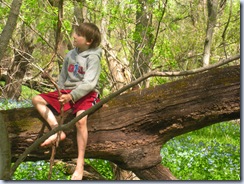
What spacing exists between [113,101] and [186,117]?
1.24ft

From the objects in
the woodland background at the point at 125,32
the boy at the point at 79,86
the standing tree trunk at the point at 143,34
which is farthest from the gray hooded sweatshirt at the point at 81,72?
the standing tree trunk at the point at 143,34

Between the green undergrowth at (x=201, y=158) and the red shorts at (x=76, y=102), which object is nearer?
the red shorts at (x=76, y=102)

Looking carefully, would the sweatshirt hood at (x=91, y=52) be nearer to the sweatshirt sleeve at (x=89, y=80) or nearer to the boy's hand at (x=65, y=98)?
the sweatshirt sleeve at (x=89, y=80)

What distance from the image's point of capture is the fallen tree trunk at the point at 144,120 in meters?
2.07

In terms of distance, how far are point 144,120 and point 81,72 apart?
409 millimetres

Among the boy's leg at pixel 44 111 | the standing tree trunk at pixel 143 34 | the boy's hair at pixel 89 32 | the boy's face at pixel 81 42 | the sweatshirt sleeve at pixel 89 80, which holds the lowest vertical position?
the boy's leg at pixel 44 111

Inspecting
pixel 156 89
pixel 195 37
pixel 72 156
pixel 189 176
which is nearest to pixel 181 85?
pixel 156 89

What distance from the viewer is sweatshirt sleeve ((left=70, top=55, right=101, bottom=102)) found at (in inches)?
82.3

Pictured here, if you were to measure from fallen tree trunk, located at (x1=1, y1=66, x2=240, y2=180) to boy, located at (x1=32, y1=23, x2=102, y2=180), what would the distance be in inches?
2.6

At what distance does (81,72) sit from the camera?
7.32 feet

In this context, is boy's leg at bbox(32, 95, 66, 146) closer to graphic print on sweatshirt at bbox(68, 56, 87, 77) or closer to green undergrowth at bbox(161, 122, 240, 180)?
graphic print on sweatshirt at bbox(68, 56, 87, 77)

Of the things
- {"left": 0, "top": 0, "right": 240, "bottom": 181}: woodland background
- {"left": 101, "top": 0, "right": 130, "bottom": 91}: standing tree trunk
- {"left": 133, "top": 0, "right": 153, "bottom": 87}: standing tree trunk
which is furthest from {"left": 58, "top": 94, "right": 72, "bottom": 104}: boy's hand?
{"left": 133, "top": 0, "right": 153, "bottom": 87}: standing tree trunk

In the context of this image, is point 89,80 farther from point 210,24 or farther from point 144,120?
point 210,24

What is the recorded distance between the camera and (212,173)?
3736 mm
